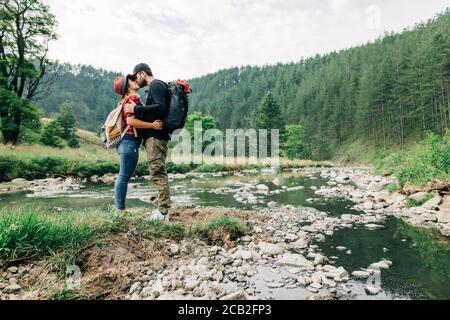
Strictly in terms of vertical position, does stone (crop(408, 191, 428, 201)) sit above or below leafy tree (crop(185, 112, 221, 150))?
below

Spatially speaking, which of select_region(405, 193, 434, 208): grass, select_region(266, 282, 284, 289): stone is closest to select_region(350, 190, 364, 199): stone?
select_region(405, 193, 434, 208): grass

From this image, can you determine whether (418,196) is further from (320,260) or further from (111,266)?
(111,266)

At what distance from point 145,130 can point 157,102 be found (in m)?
0.54

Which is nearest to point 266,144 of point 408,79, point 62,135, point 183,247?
point 408,79

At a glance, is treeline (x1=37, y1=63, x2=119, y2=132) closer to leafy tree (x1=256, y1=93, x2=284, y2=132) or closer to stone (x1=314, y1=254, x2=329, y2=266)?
leafy tree (x1=256, y1=93, x2=284, y2=132)

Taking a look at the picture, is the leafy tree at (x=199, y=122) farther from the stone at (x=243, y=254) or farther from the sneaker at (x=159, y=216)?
the stone at (x=243, y=254)

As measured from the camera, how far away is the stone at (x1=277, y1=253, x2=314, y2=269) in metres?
4.03

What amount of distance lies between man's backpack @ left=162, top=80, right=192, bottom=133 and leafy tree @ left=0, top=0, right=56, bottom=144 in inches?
769

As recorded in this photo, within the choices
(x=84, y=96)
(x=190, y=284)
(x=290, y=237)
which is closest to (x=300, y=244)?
(x=290, y=237)

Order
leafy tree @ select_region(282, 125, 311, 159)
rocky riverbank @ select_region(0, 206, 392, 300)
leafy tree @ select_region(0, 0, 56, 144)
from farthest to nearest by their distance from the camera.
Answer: leafy tree @ select_region(282, 125, 311, 159) < leafy tree @ select_region(0, 0, 56, 144) < rocky riverbank @ select_region(0, 206, 392, 300)

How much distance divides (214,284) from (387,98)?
210 feet

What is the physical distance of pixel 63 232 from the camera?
11.9 feet

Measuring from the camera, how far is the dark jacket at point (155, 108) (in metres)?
4.55
